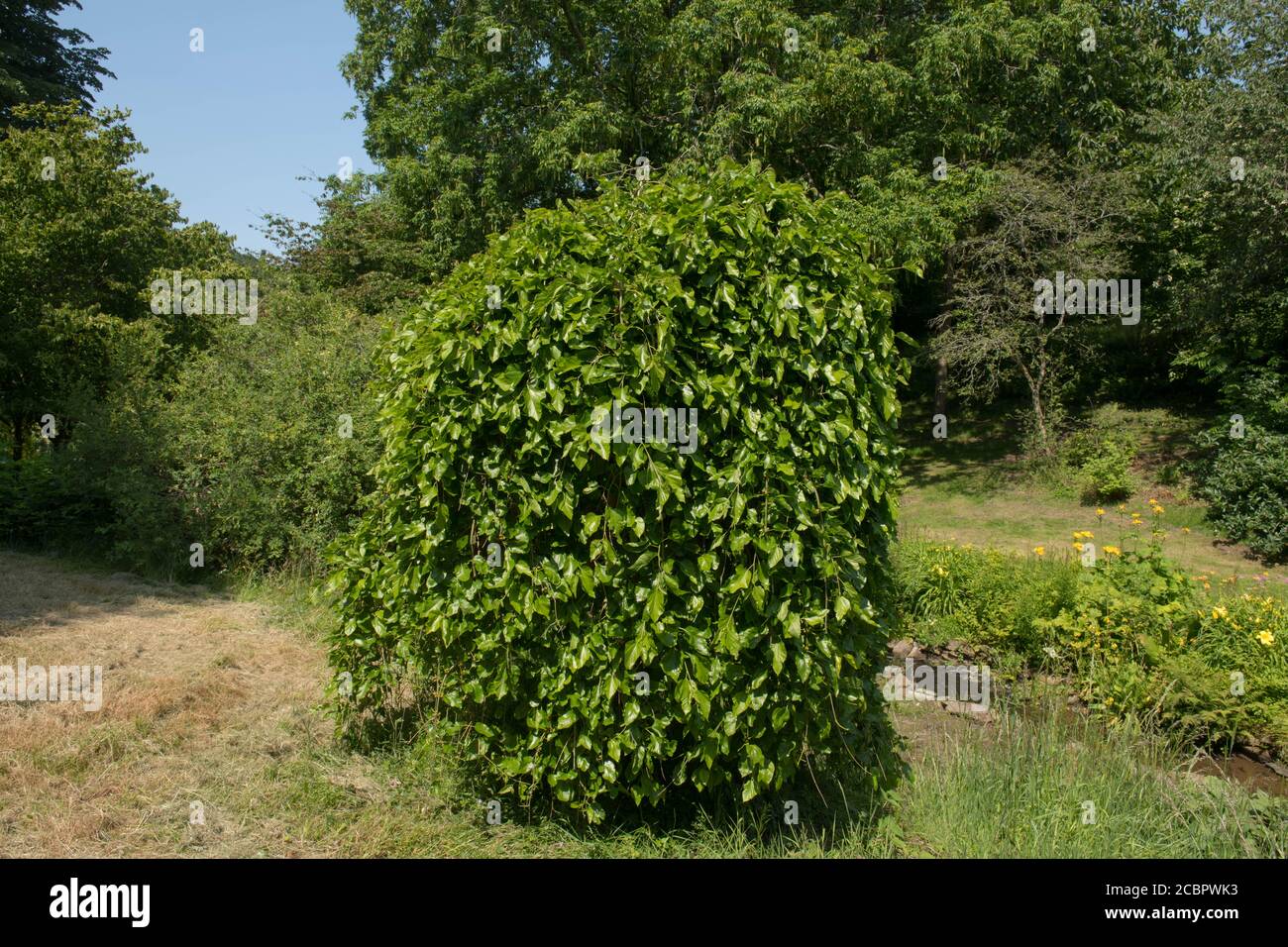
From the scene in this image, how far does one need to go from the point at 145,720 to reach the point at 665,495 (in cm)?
342

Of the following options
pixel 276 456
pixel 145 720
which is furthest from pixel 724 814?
pixel 276 456

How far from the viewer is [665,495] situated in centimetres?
308

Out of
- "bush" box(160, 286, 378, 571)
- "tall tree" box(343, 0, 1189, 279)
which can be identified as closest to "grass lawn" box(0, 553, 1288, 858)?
"bush" box(160, 286, 378, 571)

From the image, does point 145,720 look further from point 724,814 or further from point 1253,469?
point 1253,469

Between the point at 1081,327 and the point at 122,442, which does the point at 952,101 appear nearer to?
the point at 1081,327

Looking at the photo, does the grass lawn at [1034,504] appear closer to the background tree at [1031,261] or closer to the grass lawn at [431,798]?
the background tree at [1031,261]

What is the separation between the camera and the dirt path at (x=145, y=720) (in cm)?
363

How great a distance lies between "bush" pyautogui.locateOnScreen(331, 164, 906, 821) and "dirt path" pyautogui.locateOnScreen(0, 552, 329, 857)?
1.45 m

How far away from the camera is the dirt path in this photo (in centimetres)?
363

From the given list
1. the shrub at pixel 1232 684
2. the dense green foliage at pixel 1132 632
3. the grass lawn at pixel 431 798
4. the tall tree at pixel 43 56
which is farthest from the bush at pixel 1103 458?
the tall tree at pixel 43 56

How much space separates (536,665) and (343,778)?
1.37 metres

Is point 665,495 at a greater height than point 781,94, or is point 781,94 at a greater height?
point 781,94

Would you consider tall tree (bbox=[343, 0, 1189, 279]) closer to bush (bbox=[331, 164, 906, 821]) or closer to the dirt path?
the dirt path

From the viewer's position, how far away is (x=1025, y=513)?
14.2 m
